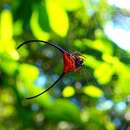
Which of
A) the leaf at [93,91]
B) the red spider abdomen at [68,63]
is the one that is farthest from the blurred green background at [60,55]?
the red spider abdomen at [68,63]

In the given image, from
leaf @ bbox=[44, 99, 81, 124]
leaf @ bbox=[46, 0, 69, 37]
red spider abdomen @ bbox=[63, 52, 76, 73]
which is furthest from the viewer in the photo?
leaf @ bbox=[44, 99, 81, 124]

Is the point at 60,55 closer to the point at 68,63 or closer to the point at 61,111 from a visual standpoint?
the point at 61,111

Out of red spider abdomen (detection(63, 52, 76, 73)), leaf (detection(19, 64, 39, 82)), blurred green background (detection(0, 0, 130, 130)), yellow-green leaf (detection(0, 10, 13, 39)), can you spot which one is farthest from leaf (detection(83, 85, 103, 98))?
red spider abdomen (detection(63, 52, 76, 73))

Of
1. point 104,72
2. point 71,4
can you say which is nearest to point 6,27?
point 71,4

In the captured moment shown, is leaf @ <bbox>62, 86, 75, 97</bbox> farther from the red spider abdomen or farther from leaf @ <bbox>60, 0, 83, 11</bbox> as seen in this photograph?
the red spider abdomen

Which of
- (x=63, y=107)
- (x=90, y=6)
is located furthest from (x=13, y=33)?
(x=90, y=6)

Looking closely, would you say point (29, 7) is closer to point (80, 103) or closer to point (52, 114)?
point (52, 114)
